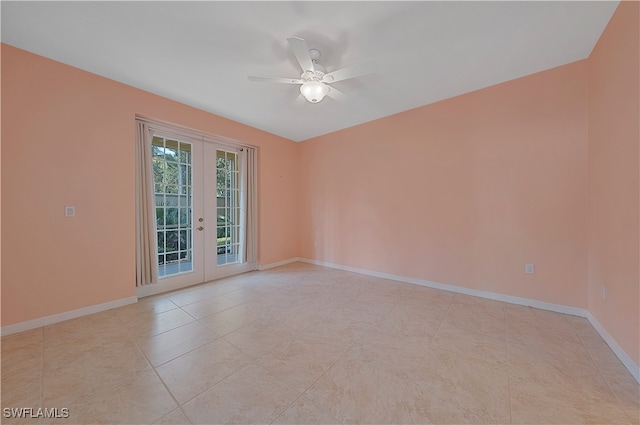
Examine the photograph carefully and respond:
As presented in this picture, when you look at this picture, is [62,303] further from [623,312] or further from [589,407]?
[623,312]

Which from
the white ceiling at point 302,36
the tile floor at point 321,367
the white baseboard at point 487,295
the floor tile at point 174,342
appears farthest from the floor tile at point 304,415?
the white ceiling at point 302,36

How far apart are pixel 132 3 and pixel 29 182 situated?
201cm

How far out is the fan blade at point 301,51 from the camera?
5.89 ft

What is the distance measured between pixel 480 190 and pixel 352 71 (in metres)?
2.28

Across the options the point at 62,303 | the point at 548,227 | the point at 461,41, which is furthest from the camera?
the point at 548,227

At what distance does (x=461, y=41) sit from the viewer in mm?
2184

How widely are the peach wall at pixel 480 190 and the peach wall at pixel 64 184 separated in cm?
331

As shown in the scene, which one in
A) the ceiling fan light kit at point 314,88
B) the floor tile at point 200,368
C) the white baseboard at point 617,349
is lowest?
the floor tile at point 200,368

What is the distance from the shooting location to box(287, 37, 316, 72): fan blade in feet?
5.89

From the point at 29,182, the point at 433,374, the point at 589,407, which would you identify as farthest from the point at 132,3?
the point at 589,407

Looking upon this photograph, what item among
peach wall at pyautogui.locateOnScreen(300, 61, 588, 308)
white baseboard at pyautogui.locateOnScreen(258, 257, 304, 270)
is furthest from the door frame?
peach wall at pyautogui.locateOnScreen(300, 61, 588, 308)

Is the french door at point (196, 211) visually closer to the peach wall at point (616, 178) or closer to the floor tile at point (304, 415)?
the floor tile at point (304, 415)

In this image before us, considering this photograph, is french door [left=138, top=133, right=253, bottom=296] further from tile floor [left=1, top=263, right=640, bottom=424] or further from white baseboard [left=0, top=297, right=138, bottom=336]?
tile floor [left=1, top=263, right=640, bottom=424]

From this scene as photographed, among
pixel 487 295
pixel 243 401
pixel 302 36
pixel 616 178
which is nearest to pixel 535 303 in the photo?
pixel 487 295
